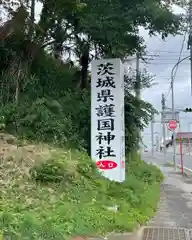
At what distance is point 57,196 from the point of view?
771 cm

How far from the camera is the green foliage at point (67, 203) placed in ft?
19.2

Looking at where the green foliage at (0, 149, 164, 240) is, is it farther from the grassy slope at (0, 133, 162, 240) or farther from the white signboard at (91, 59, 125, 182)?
the white signboard at (91, 59, 125, 182)

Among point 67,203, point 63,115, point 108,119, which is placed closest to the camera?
point 67,203

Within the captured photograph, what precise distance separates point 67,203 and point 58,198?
243 millimetres

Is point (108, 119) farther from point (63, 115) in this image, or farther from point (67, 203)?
point (67, 203)

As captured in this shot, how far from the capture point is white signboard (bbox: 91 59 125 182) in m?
10.4

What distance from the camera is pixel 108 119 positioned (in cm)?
1062

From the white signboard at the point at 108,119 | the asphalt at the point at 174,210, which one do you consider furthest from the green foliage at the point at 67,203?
the white signboard at the point at 108,119

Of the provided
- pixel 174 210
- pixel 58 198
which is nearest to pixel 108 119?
pixel 174 210

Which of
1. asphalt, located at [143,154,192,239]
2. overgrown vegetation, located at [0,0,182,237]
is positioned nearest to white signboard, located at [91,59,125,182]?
overgrown vegetation, located at [0,0,182,237]

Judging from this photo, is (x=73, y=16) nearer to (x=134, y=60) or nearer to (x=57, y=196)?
(x=134, y=60)

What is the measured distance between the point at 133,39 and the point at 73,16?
2.22 m

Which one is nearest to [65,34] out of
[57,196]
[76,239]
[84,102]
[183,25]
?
[84,102]

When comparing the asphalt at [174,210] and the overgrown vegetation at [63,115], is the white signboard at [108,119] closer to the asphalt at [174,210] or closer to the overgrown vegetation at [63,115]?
the overgrown vegetation at [63,115]
